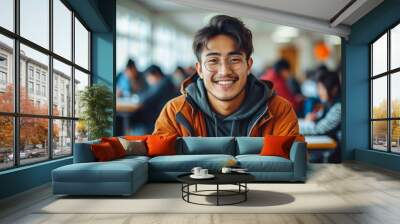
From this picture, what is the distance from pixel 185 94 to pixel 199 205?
4425 mm

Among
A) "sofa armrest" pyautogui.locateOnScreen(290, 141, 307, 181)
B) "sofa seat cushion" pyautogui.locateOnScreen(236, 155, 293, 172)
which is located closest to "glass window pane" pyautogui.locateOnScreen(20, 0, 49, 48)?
"sofa seat cushion" pyautogui.locateOnScreen(236, 155, 293, 172)

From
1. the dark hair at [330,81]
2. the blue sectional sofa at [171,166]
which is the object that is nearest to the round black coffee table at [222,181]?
the blue sectional sofa at [171,166]

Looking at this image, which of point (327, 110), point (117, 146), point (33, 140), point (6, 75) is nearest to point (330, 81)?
point (327, 110)

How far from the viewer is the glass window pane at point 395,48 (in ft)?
25.9

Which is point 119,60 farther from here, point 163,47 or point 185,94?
point 185,94

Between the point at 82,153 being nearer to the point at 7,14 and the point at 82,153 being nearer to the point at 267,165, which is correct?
the point at 7,14

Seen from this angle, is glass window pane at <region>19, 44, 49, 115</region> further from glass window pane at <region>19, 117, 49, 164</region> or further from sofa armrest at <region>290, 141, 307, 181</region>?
sofa armrest at <region>290, 141, 307, 181</region>

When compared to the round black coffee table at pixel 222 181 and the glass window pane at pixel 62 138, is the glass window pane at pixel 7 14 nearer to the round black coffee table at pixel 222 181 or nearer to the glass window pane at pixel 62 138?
the glass window pane at pixel 62 138

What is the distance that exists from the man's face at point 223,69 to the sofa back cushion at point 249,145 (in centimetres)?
156

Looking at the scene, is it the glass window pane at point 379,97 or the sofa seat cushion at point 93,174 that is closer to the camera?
the sofa seat cushion at point 93,174

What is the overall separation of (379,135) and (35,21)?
7354 mm

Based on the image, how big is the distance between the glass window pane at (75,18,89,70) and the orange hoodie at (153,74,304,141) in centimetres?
201

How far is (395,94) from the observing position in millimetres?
8000

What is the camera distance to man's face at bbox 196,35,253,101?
8352 mm
